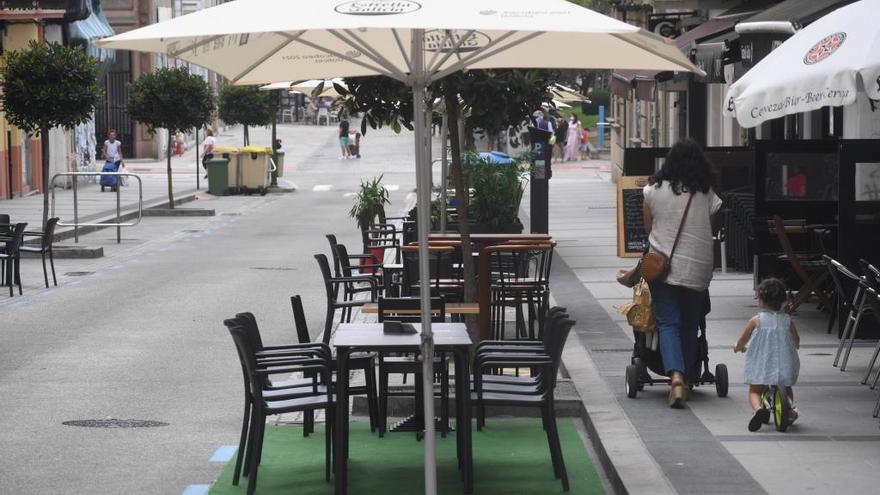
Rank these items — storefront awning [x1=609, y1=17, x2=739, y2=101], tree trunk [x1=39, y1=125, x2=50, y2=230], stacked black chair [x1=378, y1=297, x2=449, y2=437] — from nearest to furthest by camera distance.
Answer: stacked black chair [x1=378, y1=297, x2=449, y2=437] → storefront awning [x1=609, y1=17, x2=739, y2=101] → tree trunk [x1=39, y1=125, x2=50, y2=230]

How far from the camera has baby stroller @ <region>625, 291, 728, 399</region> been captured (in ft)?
32.6

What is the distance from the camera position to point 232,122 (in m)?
48.6

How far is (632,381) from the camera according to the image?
9906 millimetres

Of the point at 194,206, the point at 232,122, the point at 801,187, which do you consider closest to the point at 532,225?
the point at 801,187

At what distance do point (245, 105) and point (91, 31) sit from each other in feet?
22.1

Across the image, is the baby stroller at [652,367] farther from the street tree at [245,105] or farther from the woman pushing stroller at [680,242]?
the street tree at [245,105]

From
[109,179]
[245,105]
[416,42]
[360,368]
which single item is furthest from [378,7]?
[245,105]

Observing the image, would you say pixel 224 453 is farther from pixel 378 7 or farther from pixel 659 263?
pixel 378 7

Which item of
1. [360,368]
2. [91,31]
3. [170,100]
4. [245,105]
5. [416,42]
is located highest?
[91,31]

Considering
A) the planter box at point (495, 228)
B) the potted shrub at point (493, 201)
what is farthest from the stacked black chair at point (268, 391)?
the potted shrub at point (493, 201)

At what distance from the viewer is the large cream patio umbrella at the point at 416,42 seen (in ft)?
21.2

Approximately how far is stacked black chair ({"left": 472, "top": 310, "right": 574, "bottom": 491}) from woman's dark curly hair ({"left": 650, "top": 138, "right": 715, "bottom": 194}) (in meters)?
1.61

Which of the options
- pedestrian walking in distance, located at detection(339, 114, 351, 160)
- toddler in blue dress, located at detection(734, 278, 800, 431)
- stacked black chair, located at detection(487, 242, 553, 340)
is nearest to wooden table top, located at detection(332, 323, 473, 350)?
toddler in blue dress, located at detection(734, 278, 800, 431)

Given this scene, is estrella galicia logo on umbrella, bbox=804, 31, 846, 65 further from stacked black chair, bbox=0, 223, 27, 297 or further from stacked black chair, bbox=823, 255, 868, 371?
stacked black chair, bbox=0, 223, 27, 297
